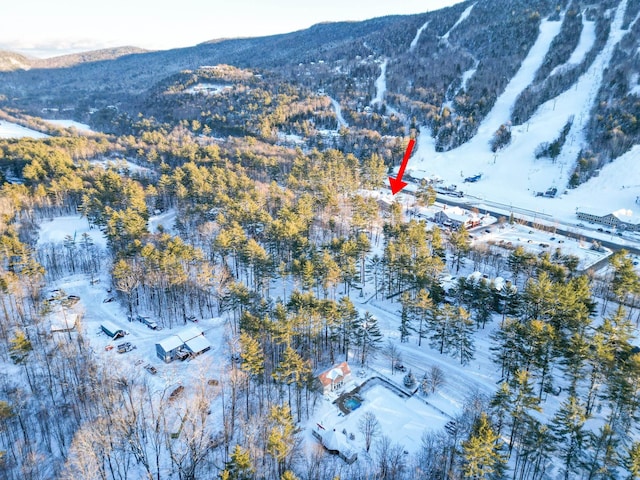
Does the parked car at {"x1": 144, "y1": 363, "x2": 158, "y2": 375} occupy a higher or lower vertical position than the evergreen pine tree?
lower

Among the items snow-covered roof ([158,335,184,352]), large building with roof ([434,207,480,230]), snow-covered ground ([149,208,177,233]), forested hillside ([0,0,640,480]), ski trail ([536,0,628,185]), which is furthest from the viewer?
ski trail ([536,0,628,185])

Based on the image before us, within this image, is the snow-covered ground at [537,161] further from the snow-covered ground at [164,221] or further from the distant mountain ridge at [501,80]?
the snow-covered ground at [164,221]

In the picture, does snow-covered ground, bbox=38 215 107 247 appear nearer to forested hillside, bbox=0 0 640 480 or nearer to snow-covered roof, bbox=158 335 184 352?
forested hillside, bbox=0 0 640 480

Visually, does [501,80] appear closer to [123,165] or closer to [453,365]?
[123,165]

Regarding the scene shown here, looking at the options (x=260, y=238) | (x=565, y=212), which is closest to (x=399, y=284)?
(x=260, y=238)

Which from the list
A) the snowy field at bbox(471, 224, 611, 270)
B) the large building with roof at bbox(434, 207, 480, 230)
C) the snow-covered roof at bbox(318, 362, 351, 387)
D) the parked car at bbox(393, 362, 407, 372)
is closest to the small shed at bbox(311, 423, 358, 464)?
the snow-covered roof at bbox(318, 362, 351, 387)
